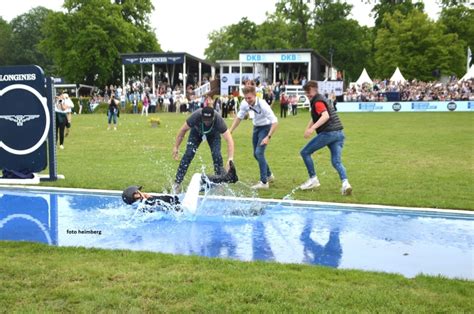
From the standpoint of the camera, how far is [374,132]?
2056 cm

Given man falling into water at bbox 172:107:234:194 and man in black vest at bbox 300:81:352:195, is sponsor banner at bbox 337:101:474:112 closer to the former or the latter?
man in black vest at bbox 300:81:352:195

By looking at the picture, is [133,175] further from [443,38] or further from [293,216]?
[443,38]

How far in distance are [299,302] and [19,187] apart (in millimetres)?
7140

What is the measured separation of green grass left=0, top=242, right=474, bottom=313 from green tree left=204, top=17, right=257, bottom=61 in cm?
8026

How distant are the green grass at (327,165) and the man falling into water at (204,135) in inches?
33.9

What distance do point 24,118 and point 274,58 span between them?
37.2 metres

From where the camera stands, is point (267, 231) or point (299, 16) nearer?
point (267, 231)

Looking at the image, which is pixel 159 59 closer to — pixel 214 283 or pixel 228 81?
pixel 228 81

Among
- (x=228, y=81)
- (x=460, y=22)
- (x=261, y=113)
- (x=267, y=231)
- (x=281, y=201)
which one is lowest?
(x=267, y=231)

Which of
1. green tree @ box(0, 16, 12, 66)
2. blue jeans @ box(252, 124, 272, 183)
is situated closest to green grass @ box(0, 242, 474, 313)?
blue jeans @ box(252, 124, 272, 183)

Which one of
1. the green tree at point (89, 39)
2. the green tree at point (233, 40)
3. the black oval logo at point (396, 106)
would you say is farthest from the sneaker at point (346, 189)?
the green tree at point (233, 40)

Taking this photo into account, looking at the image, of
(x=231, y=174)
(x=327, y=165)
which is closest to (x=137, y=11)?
(x=327, y=165)

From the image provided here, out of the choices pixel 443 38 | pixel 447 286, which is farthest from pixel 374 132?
pixel 443 38

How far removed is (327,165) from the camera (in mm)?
12250
